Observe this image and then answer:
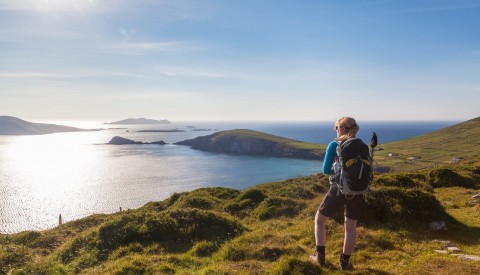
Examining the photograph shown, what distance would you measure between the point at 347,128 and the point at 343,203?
5.91ft

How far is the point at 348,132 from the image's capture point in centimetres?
748

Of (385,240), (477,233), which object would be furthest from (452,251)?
(477,233)

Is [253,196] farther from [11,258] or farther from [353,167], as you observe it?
[353,167]

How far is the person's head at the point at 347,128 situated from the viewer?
7.44 metres

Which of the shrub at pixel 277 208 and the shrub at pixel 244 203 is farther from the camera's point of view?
the shrub at pixel 244 203

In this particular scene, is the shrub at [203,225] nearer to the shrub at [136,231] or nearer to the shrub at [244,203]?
the shrub at [136,231]

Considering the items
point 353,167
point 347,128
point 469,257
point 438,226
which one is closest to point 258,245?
point 353,167

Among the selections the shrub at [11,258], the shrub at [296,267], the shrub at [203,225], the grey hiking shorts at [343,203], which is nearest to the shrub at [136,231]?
the shrub at [203,225]

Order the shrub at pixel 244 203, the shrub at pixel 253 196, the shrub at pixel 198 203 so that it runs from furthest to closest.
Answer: the shrub at pixel 253 196
the shrub at pixel 198 203
the shrub at pixel 244 203

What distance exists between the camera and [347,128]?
749 cm

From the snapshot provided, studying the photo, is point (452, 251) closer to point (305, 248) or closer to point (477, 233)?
point (477, 233)

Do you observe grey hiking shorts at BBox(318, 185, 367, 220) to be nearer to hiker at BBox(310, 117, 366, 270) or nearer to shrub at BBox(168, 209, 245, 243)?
hiker at BBox(310, 117, 366, 270)

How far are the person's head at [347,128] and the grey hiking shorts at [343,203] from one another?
1.24 meters

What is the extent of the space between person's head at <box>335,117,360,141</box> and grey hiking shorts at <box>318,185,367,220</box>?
1.24m
